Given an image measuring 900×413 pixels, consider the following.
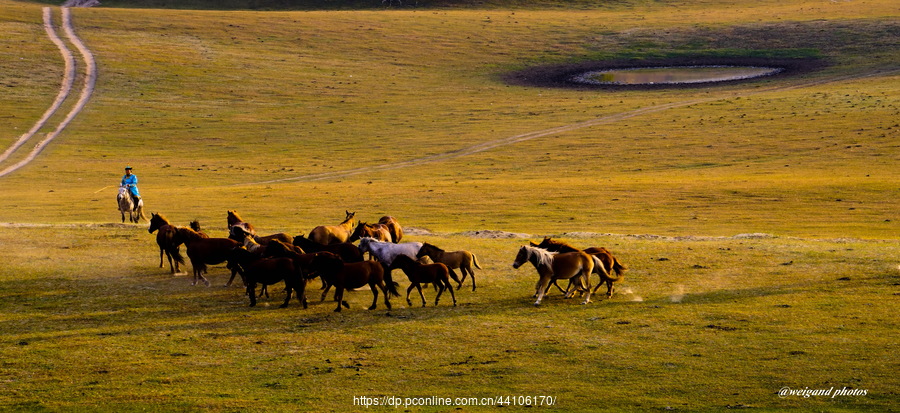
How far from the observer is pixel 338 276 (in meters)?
21.8

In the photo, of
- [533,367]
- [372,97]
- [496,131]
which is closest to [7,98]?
[372,97]

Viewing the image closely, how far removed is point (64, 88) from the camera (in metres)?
87.8

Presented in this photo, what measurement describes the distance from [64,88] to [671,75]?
6160cm

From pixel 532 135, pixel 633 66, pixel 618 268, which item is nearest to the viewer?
pixel 618 268

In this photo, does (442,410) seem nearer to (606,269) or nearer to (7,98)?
(606,269)

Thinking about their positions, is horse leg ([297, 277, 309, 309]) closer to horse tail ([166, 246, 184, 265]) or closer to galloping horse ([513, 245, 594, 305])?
horse tail ([166, 246, 184, 265])

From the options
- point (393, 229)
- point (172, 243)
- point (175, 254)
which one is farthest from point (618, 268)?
point (172, 243)

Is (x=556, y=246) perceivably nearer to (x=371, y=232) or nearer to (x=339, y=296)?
(x=339, y=296)

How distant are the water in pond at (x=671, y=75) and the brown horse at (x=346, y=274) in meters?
78.5

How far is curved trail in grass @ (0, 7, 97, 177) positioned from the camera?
66.3m

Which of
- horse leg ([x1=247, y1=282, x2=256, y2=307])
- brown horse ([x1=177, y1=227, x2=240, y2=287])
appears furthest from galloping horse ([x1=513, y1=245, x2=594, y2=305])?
brown horse ([x1=177, y1=227, x2=240, y2=287])

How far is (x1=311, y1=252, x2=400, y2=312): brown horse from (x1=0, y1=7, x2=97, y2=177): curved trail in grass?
43.9 meters

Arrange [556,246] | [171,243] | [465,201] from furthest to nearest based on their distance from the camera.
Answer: [465,201] < [171,243] < [556,246]

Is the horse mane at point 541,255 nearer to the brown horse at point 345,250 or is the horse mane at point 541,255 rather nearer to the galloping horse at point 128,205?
the brown horse at point 345,250
